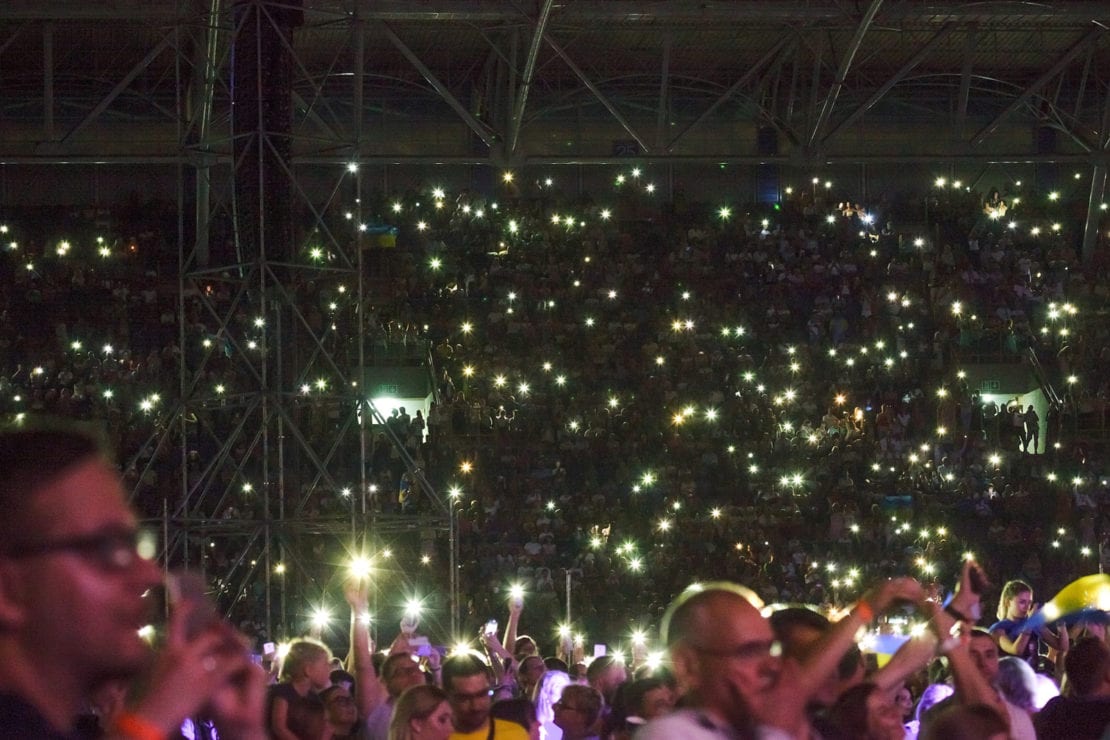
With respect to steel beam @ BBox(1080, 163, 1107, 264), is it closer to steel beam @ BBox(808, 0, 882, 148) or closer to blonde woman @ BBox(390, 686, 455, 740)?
steel beam @ BBox(808, 0, 882, 148)

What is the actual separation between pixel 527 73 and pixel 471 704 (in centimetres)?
1570

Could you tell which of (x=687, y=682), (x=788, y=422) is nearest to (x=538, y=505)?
(x=788, y=422)

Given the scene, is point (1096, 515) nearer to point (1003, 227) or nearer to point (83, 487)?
point (1003, 227)

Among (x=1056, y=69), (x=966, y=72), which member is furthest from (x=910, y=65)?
(x=1056, y=69)

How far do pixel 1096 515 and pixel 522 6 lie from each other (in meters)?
10.3

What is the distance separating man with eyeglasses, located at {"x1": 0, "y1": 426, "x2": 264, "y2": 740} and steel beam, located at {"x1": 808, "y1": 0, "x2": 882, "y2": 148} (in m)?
18.3

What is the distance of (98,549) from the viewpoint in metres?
2.12

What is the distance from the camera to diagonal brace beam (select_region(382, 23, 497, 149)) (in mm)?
20797

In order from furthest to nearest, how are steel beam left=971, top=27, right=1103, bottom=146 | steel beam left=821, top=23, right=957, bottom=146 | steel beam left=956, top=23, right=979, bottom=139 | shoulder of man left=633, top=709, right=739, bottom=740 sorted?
steel beam left=971, top=27, right=1103, bottom=146 < steel beam left=956, top=23, right=979, bottom=139 < steel beam left=821, top=23, right=957, bottom=146 < shoulder of man left=633, top=709, right=739, bottom=740

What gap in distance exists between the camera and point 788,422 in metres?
23.7

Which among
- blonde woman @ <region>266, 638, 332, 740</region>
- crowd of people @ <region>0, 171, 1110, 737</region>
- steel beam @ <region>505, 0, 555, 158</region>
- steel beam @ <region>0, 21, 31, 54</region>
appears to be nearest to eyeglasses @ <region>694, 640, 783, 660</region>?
blonde woman @ <region>266, 638, 332, 740</region>

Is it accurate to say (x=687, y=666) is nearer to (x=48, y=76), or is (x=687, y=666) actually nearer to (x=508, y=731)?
(x=508, y=731)

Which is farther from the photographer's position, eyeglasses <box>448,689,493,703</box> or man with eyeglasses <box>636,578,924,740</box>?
eyeglasses <box>448,689,493,703</box>

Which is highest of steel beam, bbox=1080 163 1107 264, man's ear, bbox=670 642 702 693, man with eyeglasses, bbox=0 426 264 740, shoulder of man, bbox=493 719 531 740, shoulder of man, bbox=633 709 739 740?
steel beam, bbox=1080 163 1107 264
